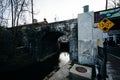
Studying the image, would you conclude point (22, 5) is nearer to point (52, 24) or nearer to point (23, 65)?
point (52, 24)

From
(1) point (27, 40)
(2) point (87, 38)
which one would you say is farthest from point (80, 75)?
(1) point (27, 40)

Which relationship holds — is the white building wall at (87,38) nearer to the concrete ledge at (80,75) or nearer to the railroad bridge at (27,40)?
the railroad bridge at (27,40)

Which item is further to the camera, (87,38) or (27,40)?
(27,40)

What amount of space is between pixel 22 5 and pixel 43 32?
5.56m

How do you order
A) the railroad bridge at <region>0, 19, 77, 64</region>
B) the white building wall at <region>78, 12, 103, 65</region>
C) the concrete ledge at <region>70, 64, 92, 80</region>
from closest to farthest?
the concrete ledge at <region>70, 64, 92, 80</region> → the white building wall at <region>78, 12, 103, 65</region> → the railroad bridge at <region>0, 19, 77, 64</region>

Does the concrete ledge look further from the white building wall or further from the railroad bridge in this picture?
the railroad bridge

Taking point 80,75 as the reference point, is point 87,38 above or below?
above

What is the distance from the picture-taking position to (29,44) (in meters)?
18.4

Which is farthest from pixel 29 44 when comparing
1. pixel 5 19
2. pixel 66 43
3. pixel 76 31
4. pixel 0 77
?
pixel 66 43

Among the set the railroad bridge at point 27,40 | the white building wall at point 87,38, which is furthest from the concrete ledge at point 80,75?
the railroad bridge at point 27,40

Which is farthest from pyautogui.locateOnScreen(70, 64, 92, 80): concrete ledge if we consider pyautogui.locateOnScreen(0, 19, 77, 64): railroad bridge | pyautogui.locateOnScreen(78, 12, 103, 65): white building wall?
pyautogui.locateOnScreen(0, 19, 77, 64): railroad bridge

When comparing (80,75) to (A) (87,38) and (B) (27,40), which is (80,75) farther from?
(B) (27,40)

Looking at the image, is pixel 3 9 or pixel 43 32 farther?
pixel 43 32

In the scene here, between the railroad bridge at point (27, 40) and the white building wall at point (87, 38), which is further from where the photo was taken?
the railroad bridge at point (27, 40)
